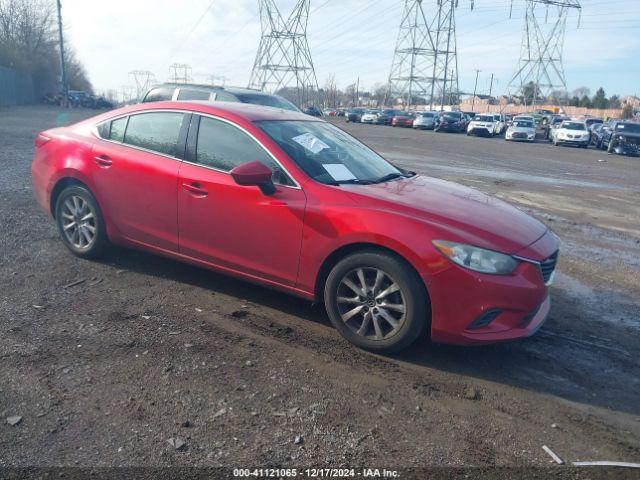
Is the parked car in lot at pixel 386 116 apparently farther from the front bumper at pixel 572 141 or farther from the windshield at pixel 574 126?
the front bumper at pixel 572 141

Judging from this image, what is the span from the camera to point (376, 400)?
3346mm

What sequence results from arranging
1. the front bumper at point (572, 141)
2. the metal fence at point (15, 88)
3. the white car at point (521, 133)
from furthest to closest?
the metal fence at point (15, 88) → the white car at point (521, 133) → the front bumper at point (572, 141)

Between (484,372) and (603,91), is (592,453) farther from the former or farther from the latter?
(603,91)

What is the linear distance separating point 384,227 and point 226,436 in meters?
1.70

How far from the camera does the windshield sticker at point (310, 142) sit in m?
4.64

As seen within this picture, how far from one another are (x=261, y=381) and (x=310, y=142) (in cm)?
214

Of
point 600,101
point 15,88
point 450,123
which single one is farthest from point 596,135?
point 600,101

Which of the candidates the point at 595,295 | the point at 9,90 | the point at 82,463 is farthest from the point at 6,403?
the point at 9,90

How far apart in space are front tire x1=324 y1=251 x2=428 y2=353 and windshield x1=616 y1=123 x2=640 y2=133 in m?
28.3

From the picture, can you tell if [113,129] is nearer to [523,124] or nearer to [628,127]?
[628,127]

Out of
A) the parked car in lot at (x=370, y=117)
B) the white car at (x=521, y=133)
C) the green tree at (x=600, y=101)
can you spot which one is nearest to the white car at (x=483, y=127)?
the white car at (x=521, y=133)

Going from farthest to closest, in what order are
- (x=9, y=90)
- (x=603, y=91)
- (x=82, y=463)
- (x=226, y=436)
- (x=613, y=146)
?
(x=603, y=91) < (x=9, y=90) < (x=613, y=146) < (x=226, y=436) < (x=82, y=463)

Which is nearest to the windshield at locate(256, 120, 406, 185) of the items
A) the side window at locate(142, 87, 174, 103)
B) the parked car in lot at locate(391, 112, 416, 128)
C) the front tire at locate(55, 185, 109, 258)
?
the front tire at locate(55, 185, 109, 258)

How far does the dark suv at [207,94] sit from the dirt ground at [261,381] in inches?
254
